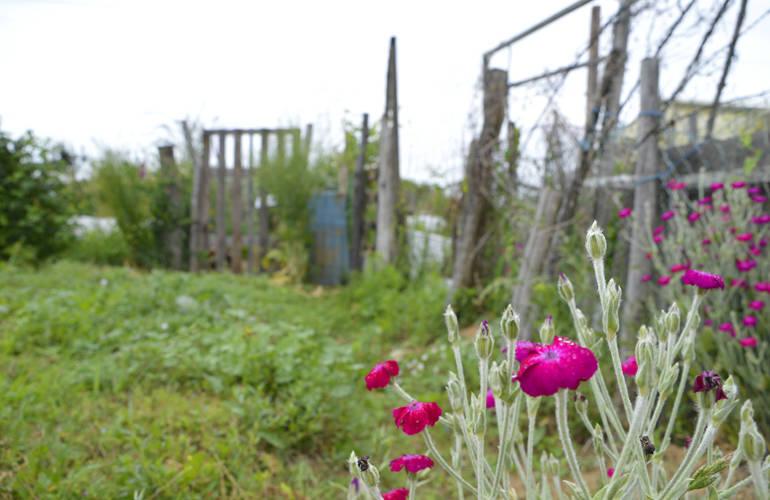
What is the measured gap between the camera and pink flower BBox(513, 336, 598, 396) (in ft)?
1.86

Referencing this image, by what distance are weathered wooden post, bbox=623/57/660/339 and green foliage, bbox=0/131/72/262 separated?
6473mm

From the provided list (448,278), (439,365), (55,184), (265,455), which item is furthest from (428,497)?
(55,184)

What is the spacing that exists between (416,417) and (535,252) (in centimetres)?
245

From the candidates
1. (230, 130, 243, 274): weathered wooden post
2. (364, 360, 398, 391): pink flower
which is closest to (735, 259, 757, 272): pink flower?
(364, 360, 398, 391): pink flower

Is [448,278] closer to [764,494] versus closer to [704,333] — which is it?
[704,333]

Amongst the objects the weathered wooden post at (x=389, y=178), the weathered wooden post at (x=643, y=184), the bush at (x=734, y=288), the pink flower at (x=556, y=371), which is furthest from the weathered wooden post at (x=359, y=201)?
the pink flower at (x=556, y=371)

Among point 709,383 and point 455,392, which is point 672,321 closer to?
point 709,383

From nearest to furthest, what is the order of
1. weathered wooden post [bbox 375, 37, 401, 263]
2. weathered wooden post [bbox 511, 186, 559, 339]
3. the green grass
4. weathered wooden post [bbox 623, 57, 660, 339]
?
1. the green grass
2. weathered wooden post [bbox 623, 57, 660, 339]
3. weathered wooden post [bbox 511, 186, 559, 339]
4. weathered wooden post [bbox 375, 37, 401, 263]

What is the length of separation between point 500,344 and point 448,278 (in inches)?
100

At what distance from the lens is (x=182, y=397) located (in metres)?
2.47

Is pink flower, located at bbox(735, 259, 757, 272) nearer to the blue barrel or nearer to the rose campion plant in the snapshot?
the rose campion plant

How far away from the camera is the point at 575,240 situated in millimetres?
2967

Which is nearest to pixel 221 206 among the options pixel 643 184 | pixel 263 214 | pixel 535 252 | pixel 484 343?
pixel 263 214

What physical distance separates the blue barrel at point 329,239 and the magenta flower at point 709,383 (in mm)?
6046
